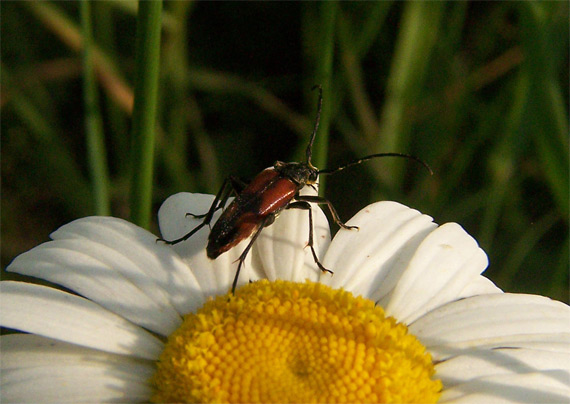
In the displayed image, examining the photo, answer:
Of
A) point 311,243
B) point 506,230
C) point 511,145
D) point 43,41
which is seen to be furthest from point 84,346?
point 43,41

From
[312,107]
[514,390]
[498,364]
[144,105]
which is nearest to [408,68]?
[312,107]

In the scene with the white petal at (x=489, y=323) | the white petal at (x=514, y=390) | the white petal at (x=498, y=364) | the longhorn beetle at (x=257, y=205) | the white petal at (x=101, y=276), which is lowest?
the white petal at (x=514, y=390)

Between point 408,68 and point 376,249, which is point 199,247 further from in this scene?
point 408,68

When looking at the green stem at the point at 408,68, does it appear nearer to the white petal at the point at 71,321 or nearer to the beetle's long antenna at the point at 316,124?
the beetle's long antenna at the point at 316,124

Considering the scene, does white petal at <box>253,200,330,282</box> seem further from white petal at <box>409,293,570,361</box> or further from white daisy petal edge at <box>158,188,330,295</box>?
white petal at <box>409,293,570,361</box>

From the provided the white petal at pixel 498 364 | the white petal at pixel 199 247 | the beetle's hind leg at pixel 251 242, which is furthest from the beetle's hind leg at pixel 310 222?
the white petal at pixel 498 364

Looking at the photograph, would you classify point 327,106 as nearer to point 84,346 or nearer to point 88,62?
point 88,62
